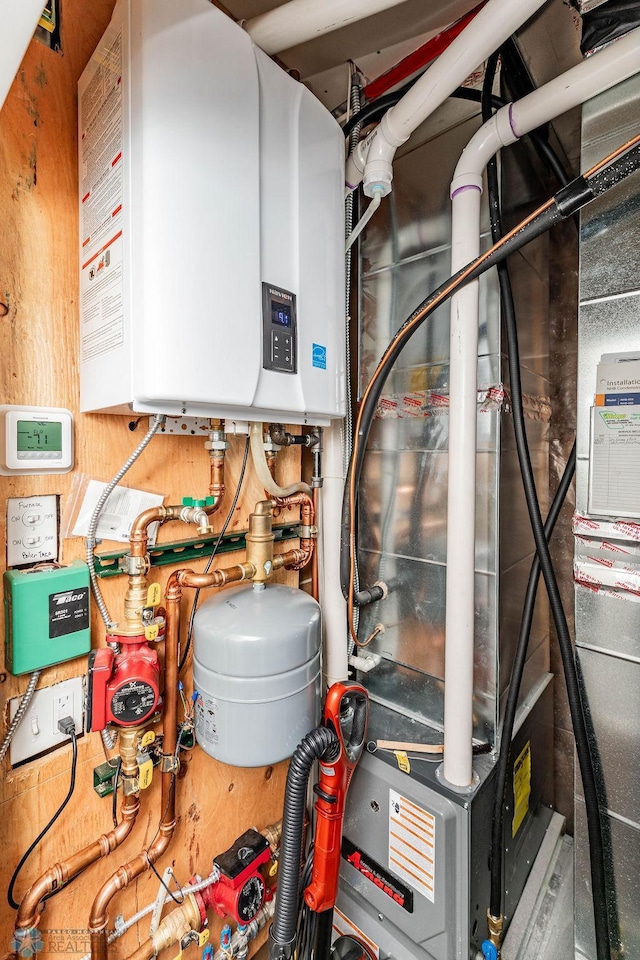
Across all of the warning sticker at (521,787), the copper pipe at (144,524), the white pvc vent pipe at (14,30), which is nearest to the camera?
the white pvc vent pipe at (14,30)

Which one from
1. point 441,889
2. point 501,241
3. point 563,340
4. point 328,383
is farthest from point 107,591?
point 563,340

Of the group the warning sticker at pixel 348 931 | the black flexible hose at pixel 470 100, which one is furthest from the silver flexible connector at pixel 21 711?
the black flexible hose at pixel 470 100

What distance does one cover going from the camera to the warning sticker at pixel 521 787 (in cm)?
127

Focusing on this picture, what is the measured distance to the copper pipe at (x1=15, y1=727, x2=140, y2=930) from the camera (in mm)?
844

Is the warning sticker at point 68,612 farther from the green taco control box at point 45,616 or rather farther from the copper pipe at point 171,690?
the copper pipe at point 171,690

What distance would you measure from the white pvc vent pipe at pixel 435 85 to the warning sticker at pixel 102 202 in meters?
0.61

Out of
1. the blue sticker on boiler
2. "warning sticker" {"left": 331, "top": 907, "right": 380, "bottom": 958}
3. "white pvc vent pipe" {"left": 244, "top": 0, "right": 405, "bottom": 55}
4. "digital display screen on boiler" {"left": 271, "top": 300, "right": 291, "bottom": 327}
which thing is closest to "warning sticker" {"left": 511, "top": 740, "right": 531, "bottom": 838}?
"warning sticker" {"left": 331, "top": 907, "right": 380, "bottom": 958}

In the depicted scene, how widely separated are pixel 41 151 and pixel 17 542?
32.3 inches

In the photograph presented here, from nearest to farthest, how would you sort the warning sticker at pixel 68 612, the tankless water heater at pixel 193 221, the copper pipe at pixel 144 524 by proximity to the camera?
the tankless water heater at pixel 193 221 → the warning sticker at pixel 68 612 → the copper pipe at pixel 144 524

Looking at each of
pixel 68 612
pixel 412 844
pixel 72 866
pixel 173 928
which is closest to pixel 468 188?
pixel 68 612

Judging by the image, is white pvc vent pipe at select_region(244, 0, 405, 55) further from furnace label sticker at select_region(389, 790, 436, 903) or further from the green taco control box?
furnace label sticker at select_region(389, 790, 436, 903)

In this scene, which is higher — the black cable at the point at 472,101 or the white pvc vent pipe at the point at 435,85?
the black cable at the point at 472,101

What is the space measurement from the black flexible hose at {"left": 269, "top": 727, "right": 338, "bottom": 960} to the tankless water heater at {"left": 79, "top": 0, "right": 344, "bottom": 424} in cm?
78

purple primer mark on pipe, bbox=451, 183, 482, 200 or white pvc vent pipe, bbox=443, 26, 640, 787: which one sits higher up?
purple primer mark on pipe, bbox=451, 183, 482, 200
